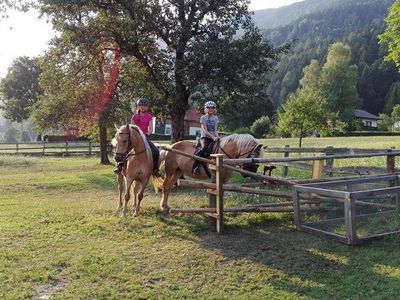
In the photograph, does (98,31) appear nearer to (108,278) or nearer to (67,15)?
(67,15)

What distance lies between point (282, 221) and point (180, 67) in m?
8.30

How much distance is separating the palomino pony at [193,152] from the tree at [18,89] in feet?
194

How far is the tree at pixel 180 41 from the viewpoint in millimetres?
15414

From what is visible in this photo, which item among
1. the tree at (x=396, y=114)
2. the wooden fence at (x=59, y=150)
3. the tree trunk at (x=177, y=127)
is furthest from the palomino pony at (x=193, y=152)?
the tree at (x=396, y=114)

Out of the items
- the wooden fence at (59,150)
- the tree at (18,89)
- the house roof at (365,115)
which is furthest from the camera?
the house roof at (365,115)

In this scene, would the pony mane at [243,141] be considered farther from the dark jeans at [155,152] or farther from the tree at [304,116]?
the tree at [304,116]

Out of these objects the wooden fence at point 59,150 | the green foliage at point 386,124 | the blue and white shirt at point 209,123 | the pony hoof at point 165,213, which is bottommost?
the pony hoof at point 165,213

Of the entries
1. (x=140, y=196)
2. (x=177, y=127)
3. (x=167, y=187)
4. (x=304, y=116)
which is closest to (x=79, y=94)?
(x=177, y=127)

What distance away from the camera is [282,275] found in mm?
6047

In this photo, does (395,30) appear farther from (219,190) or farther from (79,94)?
(219,190)

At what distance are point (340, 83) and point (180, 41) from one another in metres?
64.2

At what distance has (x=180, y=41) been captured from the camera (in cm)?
1609

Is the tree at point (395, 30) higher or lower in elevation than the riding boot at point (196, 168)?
higher

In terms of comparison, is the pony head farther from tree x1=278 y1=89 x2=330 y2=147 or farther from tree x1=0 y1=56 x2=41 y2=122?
tree x1=0 y1=56 x2=41 y2=122
